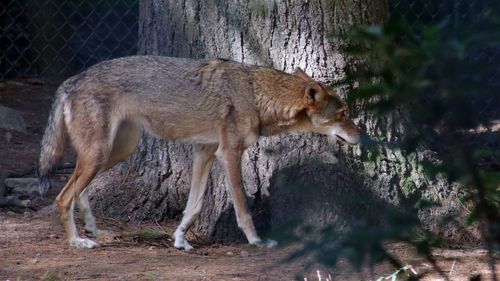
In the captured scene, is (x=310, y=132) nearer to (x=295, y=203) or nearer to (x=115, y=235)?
(x=295, y=203)

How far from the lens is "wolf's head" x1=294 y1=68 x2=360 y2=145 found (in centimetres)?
567

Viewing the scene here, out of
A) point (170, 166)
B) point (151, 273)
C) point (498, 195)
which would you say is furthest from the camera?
point (170, 166)

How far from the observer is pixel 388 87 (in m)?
1.61

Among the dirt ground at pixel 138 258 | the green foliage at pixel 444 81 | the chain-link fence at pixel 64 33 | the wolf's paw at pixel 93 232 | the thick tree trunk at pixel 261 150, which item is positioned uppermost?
the chain-link fence at pixel 64 33

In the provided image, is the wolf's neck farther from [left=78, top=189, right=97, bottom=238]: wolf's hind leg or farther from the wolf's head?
[left=78, top=189, right=97, bottom=238]: wolf's hind leg

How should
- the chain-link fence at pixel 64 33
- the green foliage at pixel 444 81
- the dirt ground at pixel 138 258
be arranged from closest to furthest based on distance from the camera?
the green foliage at pixel 444 81, the dirt ground at pixel 138 258, the chain-link fence at pixel 64 33

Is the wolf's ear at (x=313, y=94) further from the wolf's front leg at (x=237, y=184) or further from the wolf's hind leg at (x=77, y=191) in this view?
the wolf's hind leg at (x=77, y=191)

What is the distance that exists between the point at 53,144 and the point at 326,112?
1.77m

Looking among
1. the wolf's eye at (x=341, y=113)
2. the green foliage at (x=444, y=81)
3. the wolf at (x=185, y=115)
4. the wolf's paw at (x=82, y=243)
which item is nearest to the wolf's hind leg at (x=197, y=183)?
the wolf at (x=185, y=115)

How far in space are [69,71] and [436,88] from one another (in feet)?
27.2

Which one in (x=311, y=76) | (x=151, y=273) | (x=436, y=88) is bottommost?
(x=151, y=273)

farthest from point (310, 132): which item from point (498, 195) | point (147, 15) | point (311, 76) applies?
point (498, 195)

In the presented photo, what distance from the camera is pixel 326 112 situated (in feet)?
18.9

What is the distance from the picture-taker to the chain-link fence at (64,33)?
372 inches
